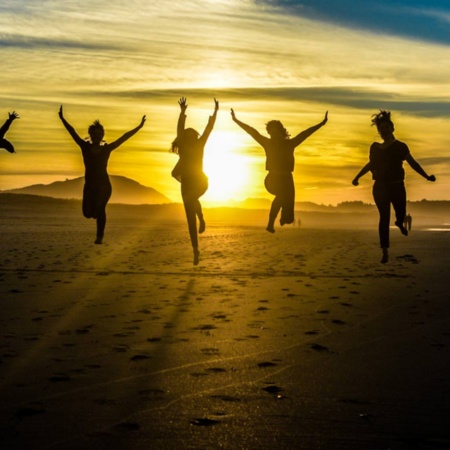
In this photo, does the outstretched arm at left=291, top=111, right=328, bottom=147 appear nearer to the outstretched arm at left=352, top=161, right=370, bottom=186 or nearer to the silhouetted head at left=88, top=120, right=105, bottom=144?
the outstretched arm at left=352, top=161, right=370, bottom=186

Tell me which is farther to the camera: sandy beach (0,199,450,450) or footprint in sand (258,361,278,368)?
footprint in sand (258,361,278,368)

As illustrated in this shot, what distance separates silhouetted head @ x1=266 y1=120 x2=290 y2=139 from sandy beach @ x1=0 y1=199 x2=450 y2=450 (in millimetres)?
2785

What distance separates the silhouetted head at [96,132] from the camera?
50.8ft

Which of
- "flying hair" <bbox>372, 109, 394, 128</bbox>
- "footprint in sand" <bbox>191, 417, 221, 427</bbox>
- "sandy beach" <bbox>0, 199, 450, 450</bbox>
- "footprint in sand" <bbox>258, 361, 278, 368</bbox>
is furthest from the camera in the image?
"flying hair" <bbox>372, 109, 394, 128</bbox>

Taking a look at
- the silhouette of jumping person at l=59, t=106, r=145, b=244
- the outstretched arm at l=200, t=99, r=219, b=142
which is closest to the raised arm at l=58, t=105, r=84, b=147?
the silhouette of jumping person at l=59, t=106, r=145, b=244

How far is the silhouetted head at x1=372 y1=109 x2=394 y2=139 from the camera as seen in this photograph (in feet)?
45.6

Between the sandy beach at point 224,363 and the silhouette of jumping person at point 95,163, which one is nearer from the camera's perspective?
the sandy beach at point 224,363

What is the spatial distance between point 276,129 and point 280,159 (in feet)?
2.15

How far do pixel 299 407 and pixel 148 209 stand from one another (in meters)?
94.9

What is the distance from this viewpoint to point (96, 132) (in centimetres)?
1554

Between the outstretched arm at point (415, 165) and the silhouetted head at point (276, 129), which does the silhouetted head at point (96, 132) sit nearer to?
the silhouetted head at point (276, 129)

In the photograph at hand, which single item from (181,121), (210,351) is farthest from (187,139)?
(210,351)

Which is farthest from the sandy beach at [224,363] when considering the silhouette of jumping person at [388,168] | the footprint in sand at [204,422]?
the silhouette of jumping person at [388,168]

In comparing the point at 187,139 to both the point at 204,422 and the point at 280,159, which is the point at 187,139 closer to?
the point at 280,159
